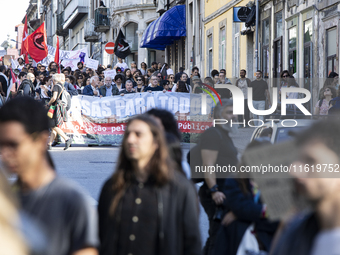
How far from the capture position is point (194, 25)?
3653 centimetres

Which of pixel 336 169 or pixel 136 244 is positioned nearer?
pixel 336 169

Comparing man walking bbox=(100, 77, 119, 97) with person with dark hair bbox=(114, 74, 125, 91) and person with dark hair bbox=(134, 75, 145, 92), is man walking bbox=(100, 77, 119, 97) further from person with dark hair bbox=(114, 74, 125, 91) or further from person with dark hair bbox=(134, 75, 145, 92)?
person with dark hair bbox=(134, 75, 145, 92)

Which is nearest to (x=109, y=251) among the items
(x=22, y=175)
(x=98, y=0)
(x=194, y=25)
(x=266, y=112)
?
(x=22, y=175)

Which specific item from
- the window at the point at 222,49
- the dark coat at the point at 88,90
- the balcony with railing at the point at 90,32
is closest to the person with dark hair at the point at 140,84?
the dark coat at the point at 88,90

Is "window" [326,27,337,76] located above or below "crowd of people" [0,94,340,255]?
above

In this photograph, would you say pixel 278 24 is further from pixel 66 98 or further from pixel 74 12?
pixel 74 12

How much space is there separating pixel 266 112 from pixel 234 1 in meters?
22.2

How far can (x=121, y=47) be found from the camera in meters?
32.9

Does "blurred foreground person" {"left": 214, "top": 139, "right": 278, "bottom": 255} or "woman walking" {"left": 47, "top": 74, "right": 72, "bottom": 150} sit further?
Answer: "woman walking" {"left": 47, "top": 74, "right": 72, "bottom": 150}

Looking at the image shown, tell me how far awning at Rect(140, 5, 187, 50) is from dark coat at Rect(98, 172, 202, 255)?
32586mm

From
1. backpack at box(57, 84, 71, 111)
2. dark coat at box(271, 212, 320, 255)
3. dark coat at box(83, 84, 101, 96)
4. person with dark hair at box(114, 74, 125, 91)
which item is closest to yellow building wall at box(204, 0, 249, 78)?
person with dark hair at box(114, 74, 125, 91)

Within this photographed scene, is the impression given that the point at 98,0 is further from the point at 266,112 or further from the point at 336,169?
the point at 336,169

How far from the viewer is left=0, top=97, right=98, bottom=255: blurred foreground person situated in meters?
2.64

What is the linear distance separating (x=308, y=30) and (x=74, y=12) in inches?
1724
